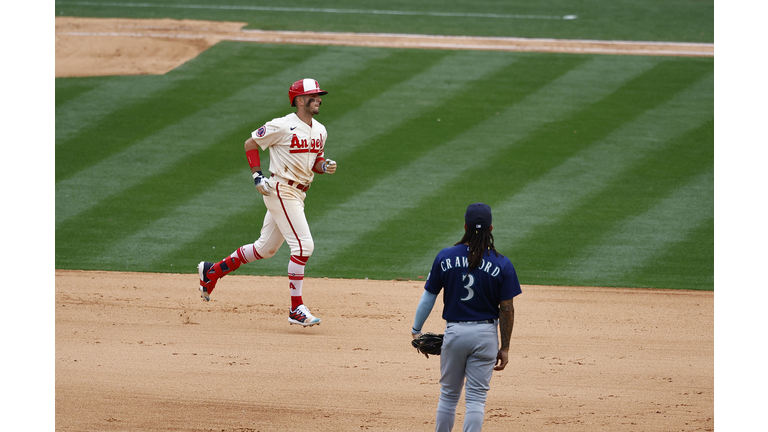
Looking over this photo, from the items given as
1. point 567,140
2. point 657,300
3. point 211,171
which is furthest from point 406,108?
point 657,300

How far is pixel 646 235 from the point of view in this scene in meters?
11.2

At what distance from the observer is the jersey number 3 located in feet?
16.3

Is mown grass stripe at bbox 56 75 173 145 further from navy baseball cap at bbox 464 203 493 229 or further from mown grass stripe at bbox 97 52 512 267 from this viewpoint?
navy baseball cap at bbox 464 203 493 229

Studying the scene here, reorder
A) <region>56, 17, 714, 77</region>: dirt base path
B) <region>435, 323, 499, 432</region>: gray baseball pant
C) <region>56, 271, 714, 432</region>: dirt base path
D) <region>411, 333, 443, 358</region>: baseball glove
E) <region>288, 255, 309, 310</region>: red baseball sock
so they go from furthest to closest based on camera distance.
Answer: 1. <region>56, 17, 714, 77</region>: dirt base path
2. <region>288, 255, 309, 310</region>: red baseball sock
3. <region>56, 271, 714, 432</region>: dirt base path
4. <region>411, 333, 443, 358</region>: baseball glove
5. <region>435, 323, 499, 432</region>: gray baseball pant

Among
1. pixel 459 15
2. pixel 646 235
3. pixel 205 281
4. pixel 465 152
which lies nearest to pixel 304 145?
pixel 205 281

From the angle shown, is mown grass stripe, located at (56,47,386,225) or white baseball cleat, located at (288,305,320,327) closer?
white baseball cleat, located at (288,305,320,327)

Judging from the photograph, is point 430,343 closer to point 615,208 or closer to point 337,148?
point 615,208

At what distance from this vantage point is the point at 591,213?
1188cm

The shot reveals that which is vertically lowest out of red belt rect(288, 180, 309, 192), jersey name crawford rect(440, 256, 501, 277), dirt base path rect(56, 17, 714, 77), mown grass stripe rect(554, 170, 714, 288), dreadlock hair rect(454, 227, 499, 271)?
mown grass stripe rect(554, 170, 714, 288)

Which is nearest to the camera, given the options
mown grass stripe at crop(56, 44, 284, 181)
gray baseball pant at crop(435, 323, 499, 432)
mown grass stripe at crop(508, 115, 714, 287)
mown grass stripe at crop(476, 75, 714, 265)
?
gray baseball pant at crop(435, 323, 499, 432)

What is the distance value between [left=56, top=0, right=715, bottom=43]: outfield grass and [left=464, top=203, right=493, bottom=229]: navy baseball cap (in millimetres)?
15385

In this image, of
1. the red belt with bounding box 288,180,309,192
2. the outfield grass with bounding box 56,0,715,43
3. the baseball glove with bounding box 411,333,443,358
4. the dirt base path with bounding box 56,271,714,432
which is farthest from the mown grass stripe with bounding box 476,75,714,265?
the baseball glove with bounding box 411,333,443,358

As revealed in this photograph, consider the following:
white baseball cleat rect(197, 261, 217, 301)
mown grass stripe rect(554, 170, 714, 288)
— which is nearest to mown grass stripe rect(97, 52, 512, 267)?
white baseball cleat rect(197, 261, 217, 301)

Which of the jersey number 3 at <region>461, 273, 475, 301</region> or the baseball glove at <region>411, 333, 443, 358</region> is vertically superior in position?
the jersey number 3 at <region>461, 273, 475, 301</region>
